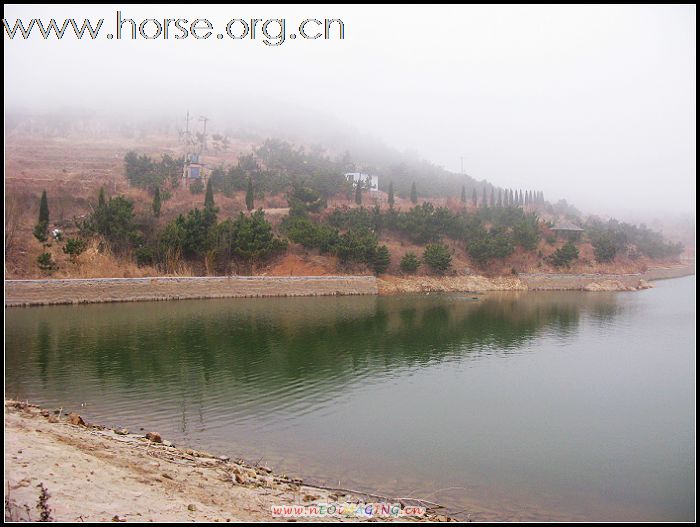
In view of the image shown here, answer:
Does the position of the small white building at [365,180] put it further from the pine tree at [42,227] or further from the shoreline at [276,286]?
the pine tree at [42,227]

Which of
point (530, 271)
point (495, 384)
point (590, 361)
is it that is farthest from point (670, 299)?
point (495, 384)

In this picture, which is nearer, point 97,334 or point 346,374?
point 346,374

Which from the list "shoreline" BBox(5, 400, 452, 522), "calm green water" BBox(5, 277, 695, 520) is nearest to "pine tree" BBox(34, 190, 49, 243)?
"calm green water" BBox(5, 277, 695, 520)

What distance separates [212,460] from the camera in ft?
23.8

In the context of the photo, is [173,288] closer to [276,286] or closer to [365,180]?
[276,286]

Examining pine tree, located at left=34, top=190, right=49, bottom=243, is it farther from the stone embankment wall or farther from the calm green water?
the calm green water

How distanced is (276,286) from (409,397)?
18665 millimetres

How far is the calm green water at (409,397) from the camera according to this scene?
24.5 feet

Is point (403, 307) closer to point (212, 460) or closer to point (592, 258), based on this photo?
point (212, 460)

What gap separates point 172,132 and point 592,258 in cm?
5378

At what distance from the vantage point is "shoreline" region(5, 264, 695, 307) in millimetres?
22688

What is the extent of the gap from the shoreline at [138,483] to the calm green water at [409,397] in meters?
0.71

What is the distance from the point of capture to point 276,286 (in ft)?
95.9

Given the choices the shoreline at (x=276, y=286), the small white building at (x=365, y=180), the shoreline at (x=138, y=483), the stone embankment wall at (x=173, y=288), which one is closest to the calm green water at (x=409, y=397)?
the shoreline at (x=138, y=483)
